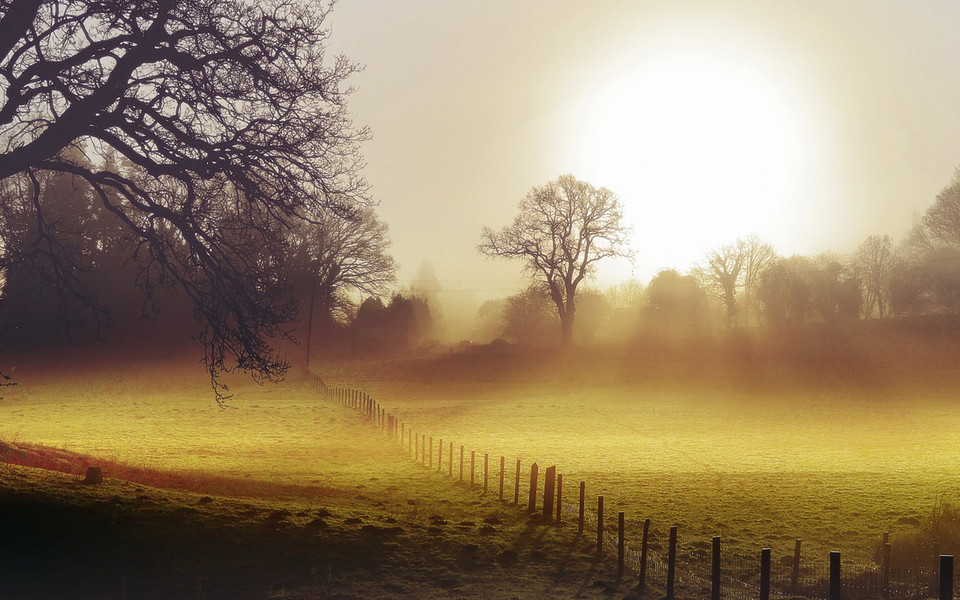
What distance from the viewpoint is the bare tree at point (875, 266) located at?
311ft

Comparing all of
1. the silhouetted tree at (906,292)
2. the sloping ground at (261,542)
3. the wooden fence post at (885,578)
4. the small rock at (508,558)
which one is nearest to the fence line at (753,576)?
the wooden fence post at (885,578)

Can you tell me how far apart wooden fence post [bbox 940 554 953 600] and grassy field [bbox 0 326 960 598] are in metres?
4.78

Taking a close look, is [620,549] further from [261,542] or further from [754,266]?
[754,266]

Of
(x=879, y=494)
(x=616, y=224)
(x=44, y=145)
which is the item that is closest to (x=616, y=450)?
(x=879, y=494)

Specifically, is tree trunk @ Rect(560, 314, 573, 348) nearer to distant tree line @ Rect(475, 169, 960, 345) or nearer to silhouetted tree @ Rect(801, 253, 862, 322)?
distant tree line @ Rect(475, 169, 960, 345)

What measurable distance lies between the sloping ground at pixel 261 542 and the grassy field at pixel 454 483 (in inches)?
2.2

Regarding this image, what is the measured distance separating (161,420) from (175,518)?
95.1ft

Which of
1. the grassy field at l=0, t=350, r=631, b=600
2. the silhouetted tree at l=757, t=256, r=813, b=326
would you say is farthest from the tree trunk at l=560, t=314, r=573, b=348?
the grassy field at l=0, t=350, r=631, b=600

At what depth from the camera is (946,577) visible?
937 centimetres

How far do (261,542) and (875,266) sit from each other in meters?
99.2

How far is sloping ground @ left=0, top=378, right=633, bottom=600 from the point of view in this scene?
37.7ft

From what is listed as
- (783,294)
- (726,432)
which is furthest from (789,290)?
(726,432)

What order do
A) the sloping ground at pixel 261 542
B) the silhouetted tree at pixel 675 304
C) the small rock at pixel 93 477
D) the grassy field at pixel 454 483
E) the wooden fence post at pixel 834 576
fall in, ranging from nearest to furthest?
the wooden fence post at pixel 834 576 → the sloping ground at pixel 261 542 → the grassy field at pixel 454 483 → the small rock at pixel 93 477 → the silhouetted tree at pixel 675 304

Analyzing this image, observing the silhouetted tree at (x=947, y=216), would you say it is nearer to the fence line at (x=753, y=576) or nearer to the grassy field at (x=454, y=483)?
the grassy field at (x=454, y=483)
